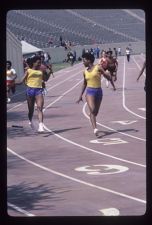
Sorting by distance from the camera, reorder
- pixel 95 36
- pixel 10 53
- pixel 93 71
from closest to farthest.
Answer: pixel 93 71 < pixel 10 53 < pixel 95 36

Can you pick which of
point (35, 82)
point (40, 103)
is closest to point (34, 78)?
point (35, 82)

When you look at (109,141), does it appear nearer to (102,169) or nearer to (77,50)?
(102,169)

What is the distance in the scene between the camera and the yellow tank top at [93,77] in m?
9.73

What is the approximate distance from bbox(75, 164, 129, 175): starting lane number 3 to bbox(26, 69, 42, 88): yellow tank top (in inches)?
126

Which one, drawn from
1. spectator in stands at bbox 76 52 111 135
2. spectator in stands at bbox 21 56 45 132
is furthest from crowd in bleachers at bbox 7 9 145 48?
spectator in stands at bbox 76 52 111 135

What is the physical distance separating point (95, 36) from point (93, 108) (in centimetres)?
5117

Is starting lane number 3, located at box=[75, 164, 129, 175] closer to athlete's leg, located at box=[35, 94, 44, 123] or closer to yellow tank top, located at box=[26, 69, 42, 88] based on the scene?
yellow tank top, located at box=[26, 69, 42, 88]

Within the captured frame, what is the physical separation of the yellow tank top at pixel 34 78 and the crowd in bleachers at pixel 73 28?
28.0 metres

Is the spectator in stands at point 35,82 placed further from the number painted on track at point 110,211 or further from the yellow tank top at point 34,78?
the number painted on track at point 110,211

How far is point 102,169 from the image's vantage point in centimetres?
704

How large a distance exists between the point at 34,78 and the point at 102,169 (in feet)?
11.6
